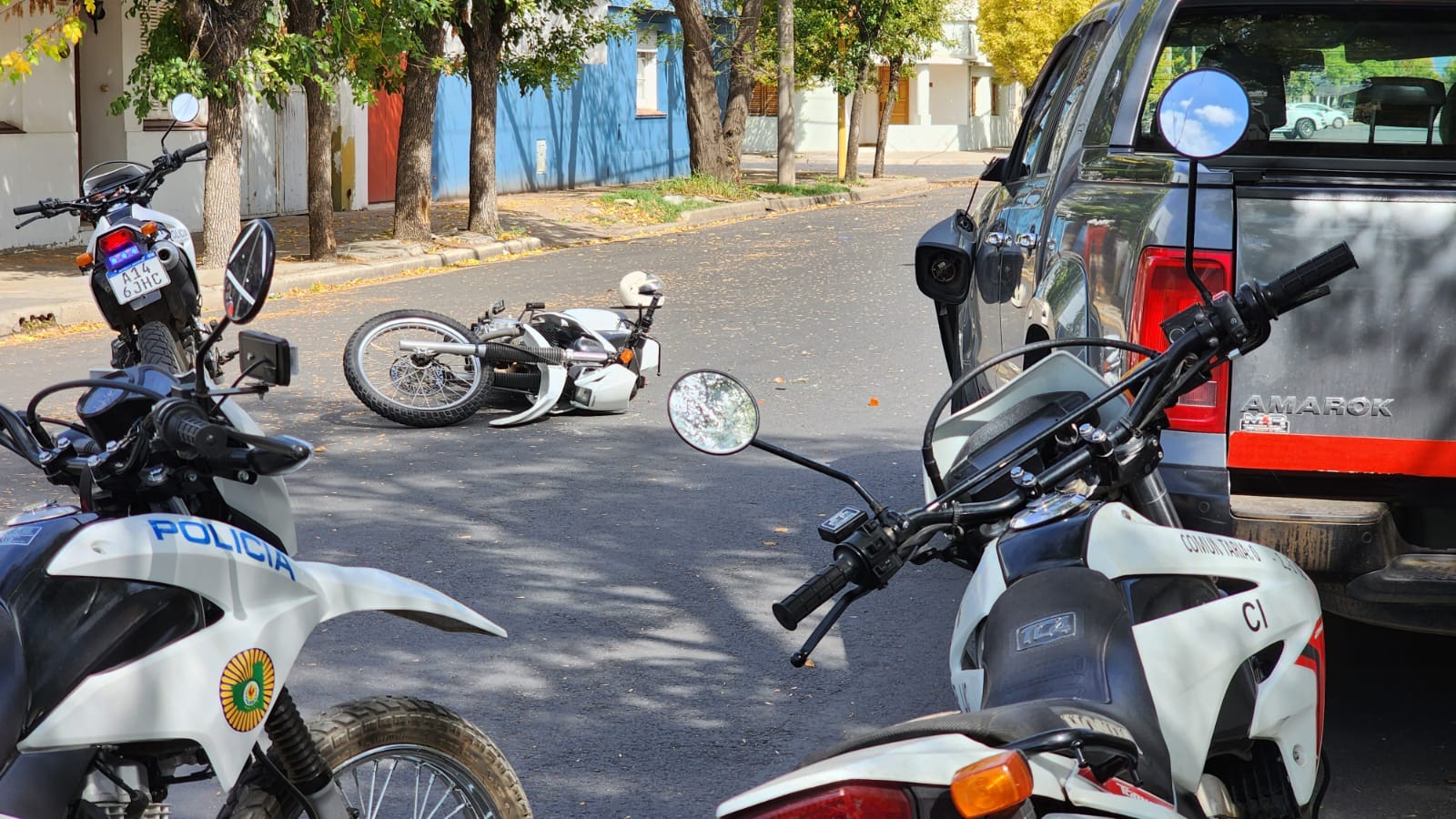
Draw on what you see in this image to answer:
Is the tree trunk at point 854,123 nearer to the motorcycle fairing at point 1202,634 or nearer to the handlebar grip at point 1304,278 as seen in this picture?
the handlebar grip at point 1304,278

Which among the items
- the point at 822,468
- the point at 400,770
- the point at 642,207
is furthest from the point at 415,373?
the point at 642,207

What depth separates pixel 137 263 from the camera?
7.12 m

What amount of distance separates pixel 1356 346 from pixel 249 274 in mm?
2604

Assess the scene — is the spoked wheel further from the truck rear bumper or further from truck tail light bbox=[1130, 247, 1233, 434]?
the truck rear bumper

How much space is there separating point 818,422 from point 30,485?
12.9ft

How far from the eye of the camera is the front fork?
259cm

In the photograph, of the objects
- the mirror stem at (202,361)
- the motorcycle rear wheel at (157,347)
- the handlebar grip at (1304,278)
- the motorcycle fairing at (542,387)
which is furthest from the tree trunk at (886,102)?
the mirror stem at (202,361)

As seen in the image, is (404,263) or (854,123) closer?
(404,263)

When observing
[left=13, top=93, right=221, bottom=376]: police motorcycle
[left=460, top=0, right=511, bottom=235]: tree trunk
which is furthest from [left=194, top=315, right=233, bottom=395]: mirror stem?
[left=460, top=0, right=511, bottom=235]: tree trunk

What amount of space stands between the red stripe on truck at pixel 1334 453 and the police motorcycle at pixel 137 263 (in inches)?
193

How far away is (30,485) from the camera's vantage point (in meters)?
6.88

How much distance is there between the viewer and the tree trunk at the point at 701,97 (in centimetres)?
2602

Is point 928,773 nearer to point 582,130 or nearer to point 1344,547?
point 1344,547

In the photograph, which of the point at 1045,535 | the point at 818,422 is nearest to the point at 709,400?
the point at 1045,535
